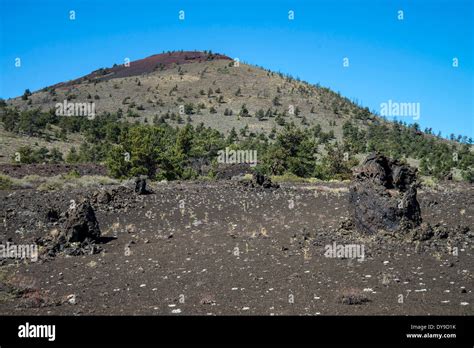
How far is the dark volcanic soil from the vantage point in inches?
336

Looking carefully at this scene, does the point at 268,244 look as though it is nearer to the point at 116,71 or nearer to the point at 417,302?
the point at 417,302

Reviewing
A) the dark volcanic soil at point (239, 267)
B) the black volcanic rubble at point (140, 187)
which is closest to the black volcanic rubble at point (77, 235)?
the dark volcanic soil at point (239, 267)

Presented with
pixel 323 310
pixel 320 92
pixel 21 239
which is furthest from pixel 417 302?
pixel 320 92

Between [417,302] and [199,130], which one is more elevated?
[199,130]

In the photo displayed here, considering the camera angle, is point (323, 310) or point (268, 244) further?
point (268, 244)

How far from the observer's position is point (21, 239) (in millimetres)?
15523

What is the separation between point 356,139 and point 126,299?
6764cm

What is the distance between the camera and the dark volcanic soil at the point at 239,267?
8.54m

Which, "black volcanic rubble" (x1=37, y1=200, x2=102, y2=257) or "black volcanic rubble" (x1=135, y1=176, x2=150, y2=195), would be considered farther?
"black volcanic rubble" (x1=135, y1=176, x2=150, y2=195)

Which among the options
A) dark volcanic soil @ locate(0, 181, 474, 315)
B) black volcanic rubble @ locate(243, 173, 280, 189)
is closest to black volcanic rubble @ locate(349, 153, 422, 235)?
dark volcanic soil @ locate(0, 181, 474, 315)

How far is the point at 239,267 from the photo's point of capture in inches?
444

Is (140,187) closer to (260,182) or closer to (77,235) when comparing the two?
(260,182)

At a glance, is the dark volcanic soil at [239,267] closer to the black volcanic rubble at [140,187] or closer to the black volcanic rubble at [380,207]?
the black volcanic rubble at [380,207]

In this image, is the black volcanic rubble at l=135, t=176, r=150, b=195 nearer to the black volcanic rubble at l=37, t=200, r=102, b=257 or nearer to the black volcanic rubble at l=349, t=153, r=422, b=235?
the black volcanic rubble at l=37, t=200, r=102, b=257
